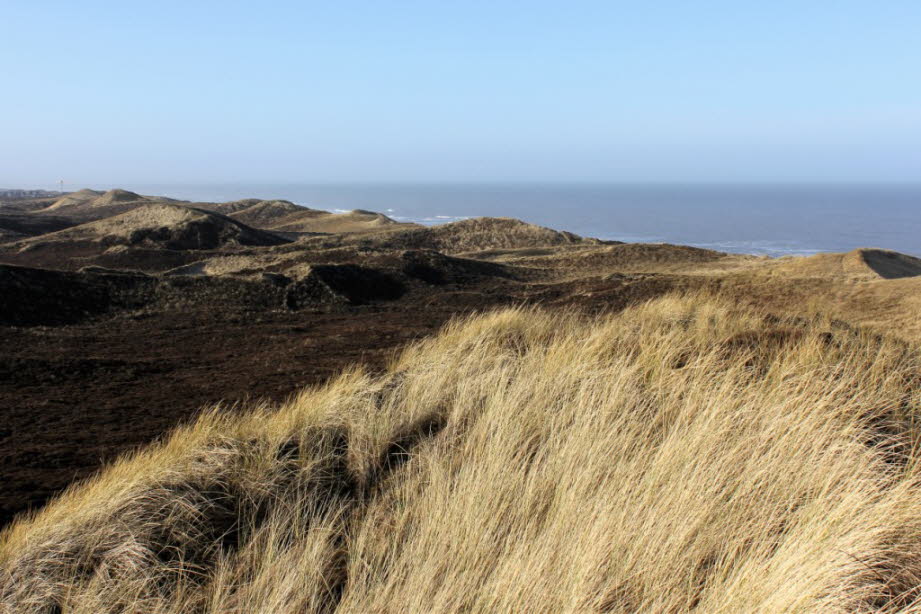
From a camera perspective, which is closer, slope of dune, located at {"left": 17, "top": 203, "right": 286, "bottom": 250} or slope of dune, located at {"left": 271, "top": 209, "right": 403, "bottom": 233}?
slope of dune, located at {"left": 17, "top": 203, "right": 286, "bottom": 250}

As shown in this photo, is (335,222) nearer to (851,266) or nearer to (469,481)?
(851,266)

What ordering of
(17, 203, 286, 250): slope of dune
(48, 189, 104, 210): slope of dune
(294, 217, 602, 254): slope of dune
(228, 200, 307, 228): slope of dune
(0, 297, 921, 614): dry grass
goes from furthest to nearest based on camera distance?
(48, 189, 104, 210): slope of dune
(228, 200, 307, 228): slope of dune
(294, 217, 602, 254): slope of dune
(17, 203, 286, 250): slope of dune
(0, 297, 921, 614): dry grass

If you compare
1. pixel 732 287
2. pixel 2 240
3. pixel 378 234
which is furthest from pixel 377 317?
pixel 2 240

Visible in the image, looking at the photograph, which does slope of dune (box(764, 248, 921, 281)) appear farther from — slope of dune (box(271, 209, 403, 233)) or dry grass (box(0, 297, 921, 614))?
slope of dune (box(271, 209, 403, 233))

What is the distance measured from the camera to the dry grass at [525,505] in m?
2.50

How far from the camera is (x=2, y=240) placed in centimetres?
3994

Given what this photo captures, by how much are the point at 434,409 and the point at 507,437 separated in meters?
1.24

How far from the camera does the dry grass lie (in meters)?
2.50

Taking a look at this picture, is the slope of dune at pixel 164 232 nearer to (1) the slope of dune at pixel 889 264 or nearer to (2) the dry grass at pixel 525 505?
(1) the slope of dune at pixel 889 264

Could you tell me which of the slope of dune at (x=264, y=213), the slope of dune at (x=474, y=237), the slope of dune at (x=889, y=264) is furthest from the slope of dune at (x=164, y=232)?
the slope of dune at (x=889, y=264)

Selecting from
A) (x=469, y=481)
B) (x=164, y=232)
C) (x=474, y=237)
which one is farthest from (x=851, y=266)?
(x=164, y=232)

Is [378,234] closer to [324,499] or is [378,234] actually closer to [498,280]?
[498,280]

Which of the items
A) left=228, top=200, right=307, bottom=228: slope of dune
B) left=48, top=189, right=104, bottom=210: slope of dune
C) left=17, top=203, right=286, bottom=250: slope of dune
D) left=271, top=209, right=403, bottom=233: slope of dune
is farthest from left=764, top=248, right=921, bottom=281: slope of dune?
left=48, top=189, right=104, bottom=210: slope of dune

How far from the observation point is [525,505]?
307 cm
